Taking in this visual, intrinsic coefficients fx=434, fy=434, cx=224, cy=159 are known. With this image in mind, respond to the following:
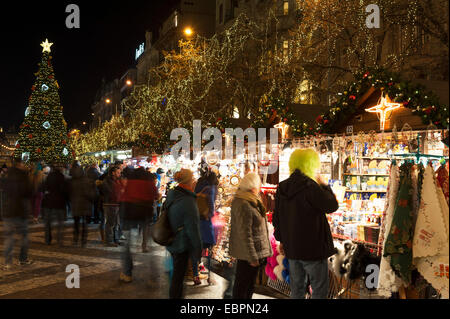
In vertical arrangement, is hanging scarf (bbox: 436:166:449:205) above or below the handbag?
above

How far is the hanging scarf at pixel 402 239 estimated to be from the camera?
5.10 meters

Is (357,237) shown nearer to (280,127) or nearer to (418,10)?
(280,127)

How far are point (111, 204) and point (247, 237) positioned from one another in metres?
6.27

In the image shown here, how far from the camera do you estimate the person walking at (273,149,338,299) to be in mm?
4404

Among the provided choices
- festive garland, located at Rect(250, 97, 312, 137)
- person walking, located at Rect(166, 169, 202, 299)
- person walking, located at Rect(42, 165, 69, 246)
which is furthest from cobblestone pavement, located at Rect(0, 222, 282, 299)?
festive garland, located at Rect(250, 97, 312, 137)

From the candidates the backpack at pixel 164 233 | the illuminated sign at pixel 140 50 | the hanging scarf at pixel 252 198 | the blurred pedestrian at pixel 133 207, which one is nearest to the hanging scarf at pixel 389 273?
the hanging scarf at pixel 252 198

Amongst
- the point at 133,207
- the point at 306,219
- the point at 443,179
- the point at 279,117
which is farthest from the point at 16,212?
the point at 443,179

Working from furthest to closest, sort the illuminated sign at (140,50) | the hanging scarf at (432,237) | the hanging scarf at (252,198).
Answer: the illuminated sign at (140,50) → the hanging scarf at (252,198) → the hanging scarf at (432,237)

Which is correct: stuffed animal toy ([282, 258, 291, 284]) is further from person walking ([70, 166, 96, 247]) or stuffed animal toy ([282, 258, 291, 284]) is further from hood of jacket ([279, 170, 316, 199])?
person walking ([70, 166, 96, 247])

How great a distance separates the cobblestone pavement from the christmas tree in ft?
73.4

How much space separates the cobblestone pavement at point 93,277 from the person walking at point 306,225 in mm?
1967

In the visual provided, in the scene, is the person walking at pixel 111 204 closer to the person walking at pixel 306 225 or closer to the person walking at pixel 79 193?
the person walking at pixel 79 193

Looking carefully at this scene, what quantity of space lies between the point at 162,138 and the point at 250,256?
1458cm

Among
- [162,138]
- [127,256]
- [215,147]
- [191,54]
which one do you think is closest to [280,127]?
[215,147]
